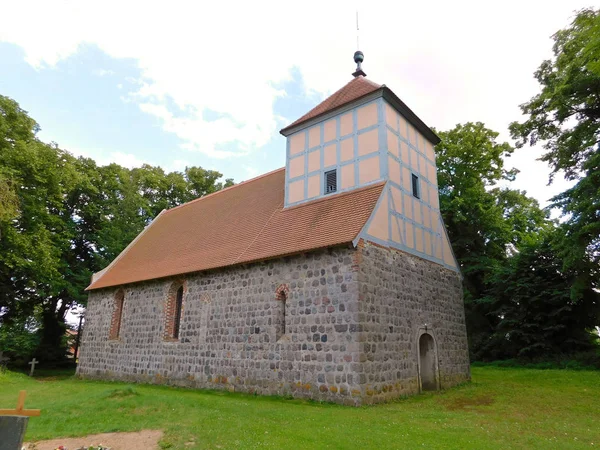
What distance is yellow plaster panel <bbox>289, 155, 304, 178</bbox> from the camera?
1427cm

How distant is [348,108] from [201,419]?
10.0 m

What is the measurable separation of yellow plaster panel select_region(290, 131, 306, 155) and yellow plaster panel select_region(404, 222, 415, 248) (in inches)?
178

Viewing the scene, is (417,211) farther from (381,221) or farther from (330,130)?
(330,130)

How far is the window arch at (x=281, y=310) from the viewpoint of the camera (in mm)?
11531

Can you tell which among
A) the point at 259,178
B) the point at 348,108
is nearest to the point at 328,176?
the point at 348,108

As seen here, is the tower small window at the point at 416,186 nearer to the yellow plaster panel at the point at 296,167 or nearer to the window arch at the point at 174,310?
the yellow plaster panel at the point at 296,167

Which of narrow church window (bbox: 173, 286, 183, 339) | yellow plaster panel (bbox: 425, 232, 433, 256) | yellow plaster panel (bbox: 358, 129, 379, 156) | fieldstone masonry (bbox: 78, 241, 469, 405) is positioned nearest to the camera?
fieldstone masonry (bbox: 78, 241, 469, 405)

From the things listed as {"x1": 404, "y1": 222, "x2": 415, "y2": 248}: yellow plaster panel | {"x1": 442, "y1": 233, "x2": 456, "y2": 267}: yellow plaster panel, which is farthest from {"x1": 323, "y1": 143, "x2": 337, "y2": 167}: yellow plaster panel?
{"x1": 442, "y1": 233, "x2": 456, "y2": 267}: yellow plaster panel

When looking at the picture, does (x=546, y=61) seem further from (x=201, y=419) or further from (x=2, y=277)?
(x=2, y=277)

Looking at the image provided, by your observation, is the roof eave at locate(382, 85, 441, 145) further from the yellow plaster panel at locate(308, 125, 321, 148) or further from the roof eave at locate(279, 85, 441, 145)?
the yellow plaster panel at locate(308, 125, 321, 148)

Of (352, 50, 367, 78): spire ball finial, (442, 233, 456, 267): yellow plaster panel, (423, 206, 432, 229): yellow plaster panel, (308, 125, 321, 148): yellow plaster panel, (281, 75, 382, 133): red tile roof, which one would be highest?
(352, 50, 367, 78): spire ball finial

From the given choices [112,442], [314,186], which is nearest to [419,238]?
[314,186]

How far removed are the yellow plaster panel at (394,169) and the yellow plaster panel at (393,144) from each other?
248 mm

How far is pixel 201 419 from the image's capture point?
25.3ft
